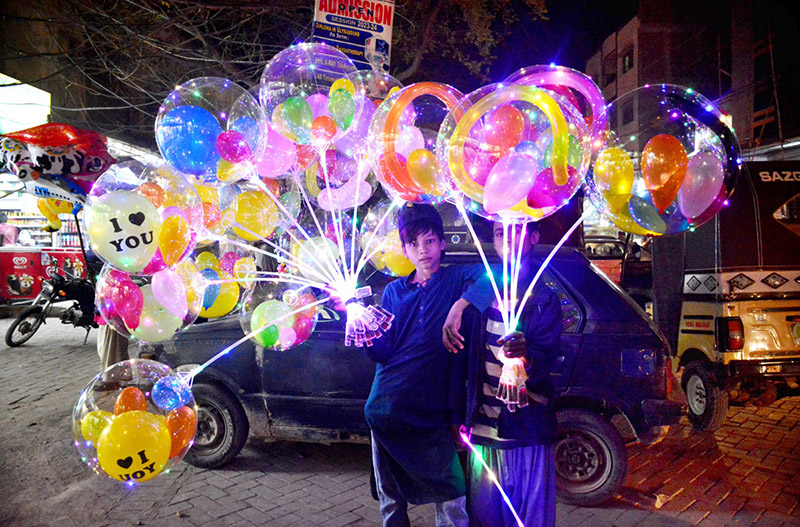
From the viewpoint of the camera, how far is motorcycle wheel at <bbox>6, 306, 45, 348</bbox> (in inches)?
355

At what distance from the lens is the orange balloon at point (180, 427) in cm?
242

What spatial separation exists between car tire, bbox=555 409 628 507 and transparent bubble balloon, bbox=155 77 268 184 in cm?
275

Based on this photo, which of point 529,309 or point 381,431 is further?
point 381,431

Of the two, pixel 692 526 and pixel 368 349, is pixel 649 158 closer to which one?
pixel 368 349

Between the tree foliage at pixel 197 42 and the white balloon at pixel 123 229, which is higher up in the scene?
the tree foliage at pixel 197 42

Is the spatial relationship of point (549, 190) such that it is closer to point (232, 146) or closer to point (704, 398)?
→ point (232, 146)

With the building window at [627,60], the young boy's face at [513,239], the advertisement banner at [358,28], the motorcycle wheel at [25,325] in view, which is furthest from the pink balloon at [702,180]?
the building window at [627,60]

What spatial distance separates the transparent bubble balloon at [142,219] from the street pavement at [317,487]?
167 cm

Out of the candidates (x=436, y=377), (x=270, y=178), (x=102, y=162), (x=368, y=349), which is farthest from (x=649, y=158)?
(x=102, y=162)

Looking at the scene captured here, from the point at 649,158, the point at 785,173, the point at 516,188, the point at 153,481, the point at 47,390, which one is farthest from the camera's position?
the point at 47,390

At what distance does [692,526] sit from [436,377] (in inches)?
88.1

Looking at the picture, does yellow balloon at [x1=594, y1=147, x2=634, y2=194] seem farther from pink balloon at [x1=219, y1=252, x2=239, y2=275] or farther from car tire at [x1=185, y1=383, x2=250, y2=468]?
car tire at [x1=185, y1=383, x2=250, y2=468]

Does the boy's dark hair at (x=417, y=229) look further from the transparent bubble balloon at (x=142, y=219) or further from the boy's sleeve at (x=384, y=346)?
the transparent bubble balloon at (x=142, y=219)

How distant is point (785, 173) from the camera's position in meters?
5.28
